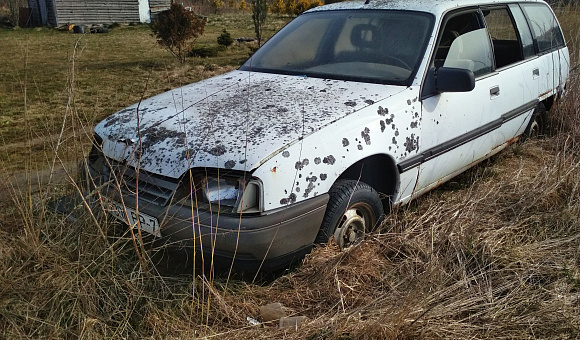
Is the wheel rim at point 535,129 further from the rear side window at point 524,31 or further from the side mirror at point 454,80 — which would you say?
the side mirror at point 454,80

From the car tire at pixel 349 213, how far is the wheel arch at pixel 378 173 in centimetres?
8

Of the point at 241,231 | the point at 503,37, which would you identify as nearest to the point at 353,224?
the point at 241,231

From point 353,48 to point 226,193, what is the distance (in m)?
1.66

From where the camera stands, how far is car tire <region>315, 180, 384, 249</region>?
269cm

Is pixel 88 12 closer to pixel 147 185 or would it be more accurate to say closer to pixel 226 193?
pixel 147 185

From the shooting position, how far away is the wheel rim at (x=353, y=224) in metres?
2.83

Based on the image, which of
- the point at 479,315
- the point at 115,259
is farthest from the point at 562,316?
the point at 115,259

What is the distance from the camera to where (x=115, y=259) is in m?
2.55

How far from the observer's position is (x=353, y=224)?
292cm

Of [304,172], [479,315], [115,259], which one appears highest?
[304,172]

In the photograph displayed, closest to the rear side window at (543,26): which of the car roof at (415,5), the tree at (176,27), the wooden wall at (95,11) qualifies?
the car roof at (415,5)

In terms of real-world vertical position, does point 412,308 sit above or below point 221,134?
below

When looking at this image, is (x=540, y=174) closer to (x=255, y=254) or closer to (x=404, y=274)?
(x=404, y=274)

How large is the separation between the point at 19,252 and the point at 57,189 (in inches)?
26.7
